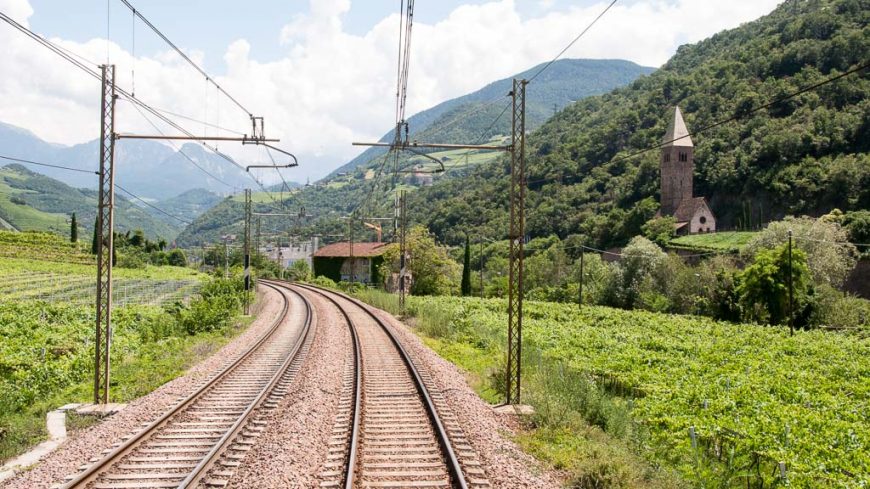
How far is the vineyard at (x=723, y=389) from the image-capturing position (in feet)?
35.6

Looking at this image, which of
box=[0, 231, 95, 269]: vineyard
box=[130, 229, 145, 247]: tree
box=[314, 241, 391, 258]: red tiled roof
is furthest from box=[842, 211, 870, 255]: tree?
box=[130, 229, 145, 247]: tree

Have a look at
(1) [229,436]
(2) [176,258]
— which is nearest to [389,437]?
(1) [229,436]

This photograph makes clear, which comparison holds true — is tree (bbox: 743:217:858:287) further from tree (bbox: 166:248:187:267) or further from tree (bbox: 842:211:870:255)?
tree (bbox: 166:248:187:267)

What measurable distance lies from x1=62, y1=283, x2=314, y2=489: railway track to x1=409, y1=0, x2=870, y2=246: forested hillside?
272ft

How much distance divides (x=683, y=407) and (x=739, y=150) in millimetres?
100077

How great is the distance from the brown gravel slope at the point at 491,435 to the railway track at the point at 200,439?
3821 mm

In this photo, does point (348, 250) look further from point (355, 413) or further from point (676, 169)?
point (355, 413)

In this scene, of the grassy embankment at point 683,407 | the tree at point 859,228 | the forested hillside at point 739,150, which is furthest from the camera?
the forested hillside at point 739,150

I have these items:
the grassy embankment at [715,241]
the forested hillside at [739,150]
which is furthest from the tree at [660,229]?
the forested hillside at [739,150]

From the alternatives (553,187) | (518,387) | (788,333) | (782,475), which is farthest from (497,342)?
(553,187)

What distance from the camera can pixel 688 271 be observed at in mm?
59125

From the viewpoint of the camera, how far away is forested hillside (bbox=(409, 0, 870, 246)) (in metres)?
90.0

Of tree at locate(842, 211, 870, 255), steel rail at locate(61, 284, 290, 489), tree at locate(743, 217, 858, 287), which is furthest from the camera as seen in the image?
tree at locate(842, 211, 870, 255)

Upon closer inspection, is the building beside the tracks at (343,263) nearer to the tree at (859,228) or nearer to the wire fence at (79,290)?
the wire fence at (79,290)
